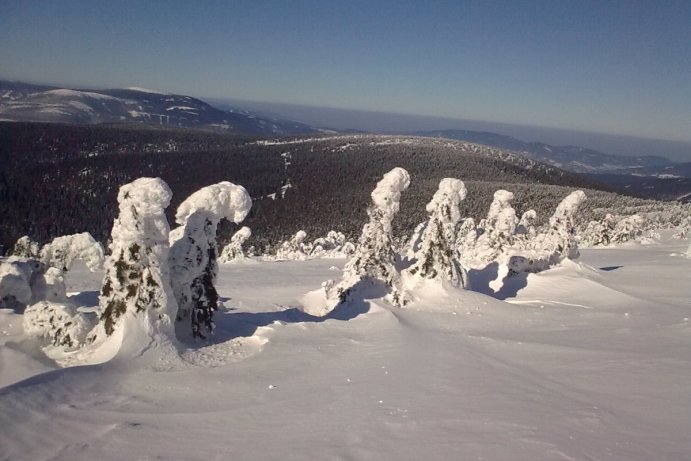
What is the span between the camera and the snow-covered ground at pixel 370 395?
5.17m

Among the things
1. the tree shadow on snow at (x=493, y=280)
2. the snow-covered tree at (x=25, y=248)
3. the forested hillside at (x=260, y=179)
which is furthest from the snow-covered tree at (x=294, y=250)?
the forested hillside at (x=260, y=179)

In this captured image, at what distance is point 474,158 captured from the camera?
18388 cm

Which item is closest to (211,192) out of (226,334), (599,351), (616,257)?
(226,334)

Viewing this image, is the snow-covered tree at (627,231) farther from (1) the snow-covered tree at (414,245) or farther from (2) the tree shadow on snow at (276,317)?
(2) the tree shadow on snow at (276,317)

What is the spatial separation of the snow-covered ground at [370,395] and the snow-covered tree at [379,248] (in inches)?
143

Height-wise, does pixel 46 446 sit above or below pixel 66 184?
above

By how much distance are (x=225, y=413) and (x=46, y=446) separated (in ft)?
6.60

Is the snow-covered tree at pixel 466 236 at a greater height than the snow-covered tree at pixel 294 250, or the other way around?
the snow-covered tree at pixel 466 236

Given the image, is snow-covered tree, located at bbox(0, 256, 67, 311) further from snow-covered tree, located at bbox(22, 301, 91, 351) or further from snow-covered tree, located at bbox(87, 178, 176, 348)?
snow-covered tree, located at bbox(87, 178, 176, 348)

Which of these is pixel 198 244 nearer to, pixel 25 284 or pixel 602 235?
pixel 25 284

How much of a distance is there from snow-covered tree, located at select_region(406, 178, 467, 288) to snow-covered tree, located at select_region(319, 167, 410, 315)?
1114 mm

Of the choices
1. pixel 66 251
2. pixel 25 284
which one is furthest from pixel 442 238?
pixel 66 251

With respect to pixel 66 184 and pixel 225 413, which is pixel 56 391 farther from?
pixel 66 184

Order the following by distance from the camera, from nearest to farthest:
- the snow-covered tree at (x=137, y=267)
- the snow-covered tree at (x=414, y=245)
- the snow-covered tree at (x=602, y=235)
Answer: the snow-covered tree at (x=137, y=267), the snow-covered tree at (x=414, y=245), the snow-covered tree at (x=602, y=235)
